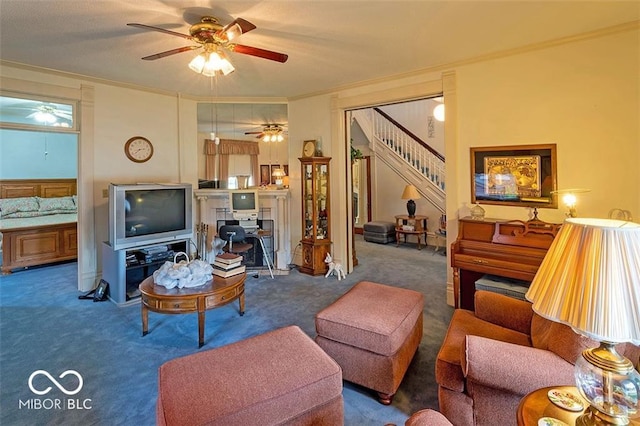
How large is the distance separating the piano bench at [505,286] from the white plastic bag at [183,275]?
2.55m

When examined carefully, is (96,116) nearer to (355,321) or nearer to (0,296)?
(0,296)

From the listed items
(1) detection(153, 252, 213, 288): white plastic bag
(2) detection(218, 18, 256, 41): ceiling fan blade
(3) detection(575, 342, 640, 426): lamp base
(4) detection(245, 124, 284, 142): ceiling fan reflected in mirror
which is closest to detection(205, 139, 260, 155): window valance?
(4) detection(245, 124, 284, 142): ceiling fan reflected in mirror

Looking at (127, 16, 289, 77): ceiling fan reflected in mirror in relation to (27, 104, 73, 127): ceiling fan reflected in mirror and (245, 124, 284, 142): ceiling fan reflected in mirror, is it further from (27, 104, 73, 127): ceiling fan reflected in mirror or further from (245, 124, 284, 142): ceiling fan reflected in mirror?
(245, 124, 284, 142): ceiling fan reflected in mirror

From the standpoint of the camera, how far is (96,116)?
13.0 ft

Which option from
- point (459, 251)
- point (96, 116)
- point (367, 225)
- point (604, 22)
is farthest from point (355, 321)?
point (367, 225)

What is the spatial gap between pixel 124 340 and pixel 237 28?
106 inches

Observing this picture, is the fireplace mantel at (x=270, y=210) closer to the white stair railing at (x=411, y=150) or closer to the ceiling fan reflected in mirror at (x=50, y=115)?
the ceiling fan reflected in mirror at (x=50, y=115)

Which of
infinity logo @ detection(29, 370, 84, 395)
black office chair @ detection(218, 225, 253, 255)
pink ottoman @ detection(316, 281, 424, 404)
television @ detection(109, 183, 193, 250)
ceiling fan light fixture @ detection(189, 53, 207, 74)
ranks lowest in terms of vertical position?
infinity logo @ detection(29, 370, 84, 395)

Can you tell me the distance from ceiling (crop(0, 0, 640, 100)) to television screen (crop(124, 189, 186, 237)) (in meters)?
1.44

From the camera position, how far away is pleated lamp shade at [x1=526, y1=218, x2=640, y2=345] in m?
0.85

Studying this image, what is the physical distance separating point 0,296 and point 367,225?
584 centimetres

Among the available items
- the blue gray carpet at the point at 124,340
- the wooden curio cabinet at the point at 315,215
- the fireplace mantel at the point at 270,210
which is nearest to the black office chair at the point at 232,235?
the blue gray carpet at the point at 124,340

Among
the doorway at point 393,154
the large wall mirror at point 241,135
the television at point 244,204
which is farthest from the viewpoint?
the doorway at point 393,154

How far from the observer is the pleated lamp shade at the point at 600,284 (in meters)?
0.85
